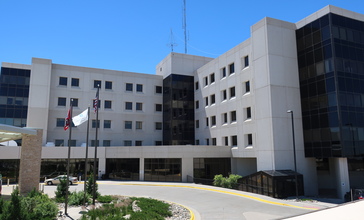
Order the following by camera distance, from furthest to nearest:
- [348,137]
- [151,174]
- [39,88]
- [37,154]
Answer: [39,88], [151,174], [348,137], [37,154]

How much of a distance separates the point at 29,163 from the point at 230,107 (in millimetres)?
26555

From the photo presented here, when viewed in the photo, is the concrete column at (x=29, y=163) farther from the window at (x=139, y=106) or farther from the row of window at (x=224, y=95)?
the window at (x=139, y=106)

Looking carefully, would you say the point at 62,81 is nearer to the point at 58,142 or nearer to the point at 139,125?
the point at 58,142

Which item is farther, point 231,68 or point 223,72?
point 223,72

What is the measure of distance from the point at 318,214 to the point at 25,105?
47630mm

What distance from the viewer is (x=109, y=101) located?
161ft

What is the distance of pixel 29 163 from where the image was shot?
80.0ft

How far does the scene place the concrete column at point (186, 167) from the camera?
39281 millimetres

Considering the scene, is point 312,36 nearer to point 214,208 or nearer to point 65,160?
point 214,208

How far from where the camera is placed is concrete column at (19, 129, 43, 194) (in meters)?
24.0

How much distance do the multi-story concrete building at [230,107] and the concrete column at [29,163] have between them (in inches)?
659

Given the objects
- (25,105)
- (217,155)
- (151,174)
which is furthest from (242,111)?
(25,105)

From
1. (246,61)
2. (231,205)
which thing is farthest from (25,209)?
(246,61)

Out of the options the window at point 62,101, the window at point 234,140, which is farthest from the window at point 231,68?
the window at point 62,101
